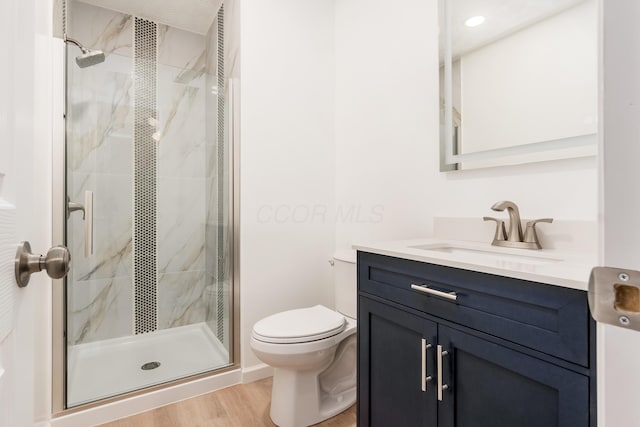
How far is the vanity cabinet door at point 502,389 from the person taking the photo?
662mm

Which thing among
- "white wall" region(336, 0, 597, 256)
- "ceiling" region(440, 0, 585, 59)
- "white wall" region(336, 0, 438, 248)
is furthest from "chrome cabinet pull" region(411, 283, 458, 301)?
"ceiling" region(440, 0, 585, 59)

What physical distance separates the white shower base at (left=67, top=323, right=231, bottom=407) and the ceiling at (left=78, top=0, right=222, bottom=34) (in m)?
2.27

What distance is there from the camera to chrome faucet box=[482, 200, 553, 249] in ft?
3.79

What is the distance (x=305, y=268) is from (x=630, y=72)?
6.35 ft

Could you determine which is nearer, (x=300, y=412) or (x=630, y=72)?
(x=630, y=72)

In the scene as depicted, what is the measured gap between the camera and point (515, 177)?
127 cm

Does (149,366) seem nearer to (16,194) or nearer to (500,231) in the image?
(16,194)

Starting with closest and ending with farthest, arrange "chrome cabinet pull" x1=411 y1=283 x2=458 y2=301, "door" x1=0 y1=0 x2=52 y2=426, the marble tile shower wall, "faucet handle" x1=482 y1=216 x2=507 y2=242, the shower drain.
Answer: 1. "door" x1=0 y1=0 x2=52 y2=426
2. "chrome cabinet pull" x1=411 y1=283 x2=458 y2=301
3. "faucet handle" x1=482 y1=216 x2=507 y2=242
4. the shower drain
5. the marble tile shower wall

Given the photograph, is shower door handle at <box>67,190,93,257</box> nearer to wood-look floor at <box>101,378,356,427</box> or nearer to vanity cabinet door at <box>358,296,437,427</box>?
wood-look floor at <box>101,378,356,427</box>

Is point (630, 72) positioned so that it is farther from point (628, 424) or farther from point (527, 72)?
point (527, 72)

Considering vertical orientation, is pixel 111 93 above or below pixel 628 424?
above

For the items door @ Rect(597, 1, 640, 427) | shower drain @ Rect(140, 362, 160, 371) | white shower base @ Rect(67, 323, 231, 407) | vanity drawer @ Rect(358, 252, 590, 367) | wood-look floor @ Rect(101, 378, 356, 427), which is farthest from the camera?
shower drain @ Rect(140, 362, 160, 371)

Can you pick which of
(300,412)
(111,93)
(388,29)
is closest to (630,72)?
(300,412)

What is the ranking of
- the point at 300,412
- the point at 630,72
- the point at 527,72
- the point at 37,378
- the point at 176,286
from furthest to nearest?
the point at 176,286, the point at 300,412, the point at 37,378, the point at 527,72, the point at 630,72
